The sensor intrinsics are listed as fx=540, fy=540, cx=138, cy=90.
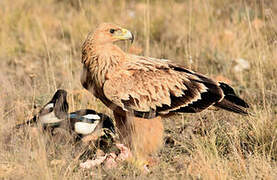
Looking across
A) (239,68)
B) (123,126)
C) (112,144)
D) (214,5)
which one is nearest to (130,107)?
(123,126)

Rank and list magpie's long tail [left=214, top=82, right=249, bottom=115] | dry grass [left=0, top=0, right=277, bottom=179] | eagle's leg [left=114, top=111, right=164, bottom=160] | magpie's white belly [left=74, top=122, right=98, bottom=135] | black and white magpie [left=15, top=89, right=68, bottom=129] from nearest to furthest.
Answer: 1. dry grass [left=0, top=0, right=277, bottom=179]
2. eagle's leg [left=114, top=111, right=164, bottom=160]
3. magpie's long tail [left=214, top=82, right=249, bottom=115]
4. magpie's white belly [left=74, top=122, right=98, bottom=135]
5. black and white magpie [left=15, top=89, right=68, bottom=129]

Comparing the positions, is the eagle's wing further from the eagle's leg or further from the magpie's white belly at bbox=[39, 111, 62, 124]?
the magpie's white belly at bbox=[39, 111, 62, 124]

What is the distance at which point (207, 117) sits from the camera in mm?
6375

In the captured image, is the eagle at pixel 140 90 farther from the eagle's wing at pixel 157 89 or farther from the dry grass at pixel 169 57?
the dry grass at pixel 169 57

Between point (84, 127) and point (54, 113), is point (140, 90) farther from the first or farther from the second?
point (54, 113)

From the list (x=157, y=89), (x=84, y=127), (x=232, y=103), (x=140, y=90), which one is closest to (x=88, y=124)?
(x=84, y=127)

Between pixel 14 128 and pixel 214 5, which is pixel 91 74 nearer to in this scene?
pixel 14 128

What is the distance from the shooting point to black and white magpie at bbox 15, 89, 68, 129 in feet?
20.8

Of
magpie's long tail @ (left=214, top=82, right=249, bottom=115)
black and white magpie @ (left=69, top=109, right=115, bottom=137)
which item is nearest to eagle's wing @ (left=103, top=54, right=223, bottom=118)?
magpie's long tail @ (left=214, top=82, right=249, bottom=115)

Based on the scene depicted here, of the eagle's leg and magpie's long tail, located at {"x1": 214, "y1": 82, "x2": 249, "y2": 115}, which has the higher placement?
magpie's long tail, located at {"x1": 214, "y1": 82, "x2": 249, "y2": 115}

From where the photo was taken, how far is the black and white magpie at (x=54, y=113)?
633 cm

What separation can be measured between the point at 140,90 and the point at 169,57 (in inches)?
136

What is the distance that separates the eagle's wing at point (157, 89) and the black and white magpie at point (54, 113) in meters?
1.06

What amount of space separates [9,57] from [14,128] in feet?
11.7
